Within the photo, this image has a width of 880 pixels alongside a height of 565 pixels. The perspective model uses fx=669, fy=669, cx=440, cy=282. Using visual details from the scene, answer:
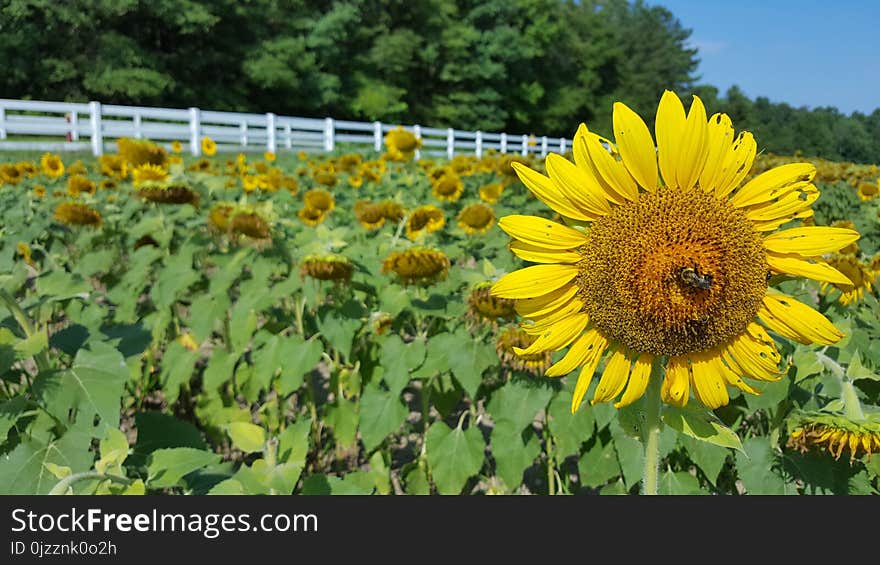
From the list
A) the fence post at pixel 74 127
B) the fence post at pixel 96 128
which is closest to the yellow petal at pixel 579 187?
the fence post at pixel 96 128

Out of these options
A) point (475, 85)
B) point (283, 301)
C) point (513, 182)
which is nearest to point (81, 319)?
point (283, 301)

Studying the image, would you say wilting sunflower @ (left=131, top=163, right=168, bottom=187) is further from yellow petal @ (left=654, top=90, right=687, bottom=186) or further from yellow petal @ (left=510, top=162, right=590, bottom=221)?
yellow petal @ (left=654, top=90, right=687, bottom=186)

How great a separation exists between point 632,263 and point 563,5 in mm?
53407

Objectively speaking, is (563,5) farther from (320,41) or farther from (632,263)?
(632,263)

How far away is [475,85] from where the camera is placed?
36.6 metres

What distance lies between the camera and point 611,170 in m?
0.89

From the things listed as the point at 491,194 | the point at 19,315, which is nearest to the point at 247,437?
the point at 19,315

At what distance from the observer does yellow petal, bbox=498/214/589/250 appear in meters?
0.92

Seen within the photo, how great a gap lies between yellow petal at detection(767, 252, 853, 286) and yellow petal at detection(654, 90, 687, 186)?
0.60ft

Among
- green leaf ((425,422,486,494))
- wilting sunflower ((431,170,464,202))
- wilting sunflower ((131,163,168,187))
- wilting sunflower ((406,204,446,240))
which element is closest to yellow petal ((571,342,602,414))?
green leaf ((425,422,486,494))

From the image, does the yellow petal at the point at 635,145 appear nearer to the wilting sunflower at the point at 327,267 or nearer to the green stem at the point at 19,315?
the wilting sunflower at the point at 327,267

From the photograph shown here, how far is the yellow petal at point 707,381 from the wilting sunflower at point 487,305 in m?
0.80

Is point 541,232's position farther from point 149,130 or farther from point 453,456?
point 149,130

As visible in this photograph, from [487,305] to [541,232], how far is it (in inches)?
32.2
